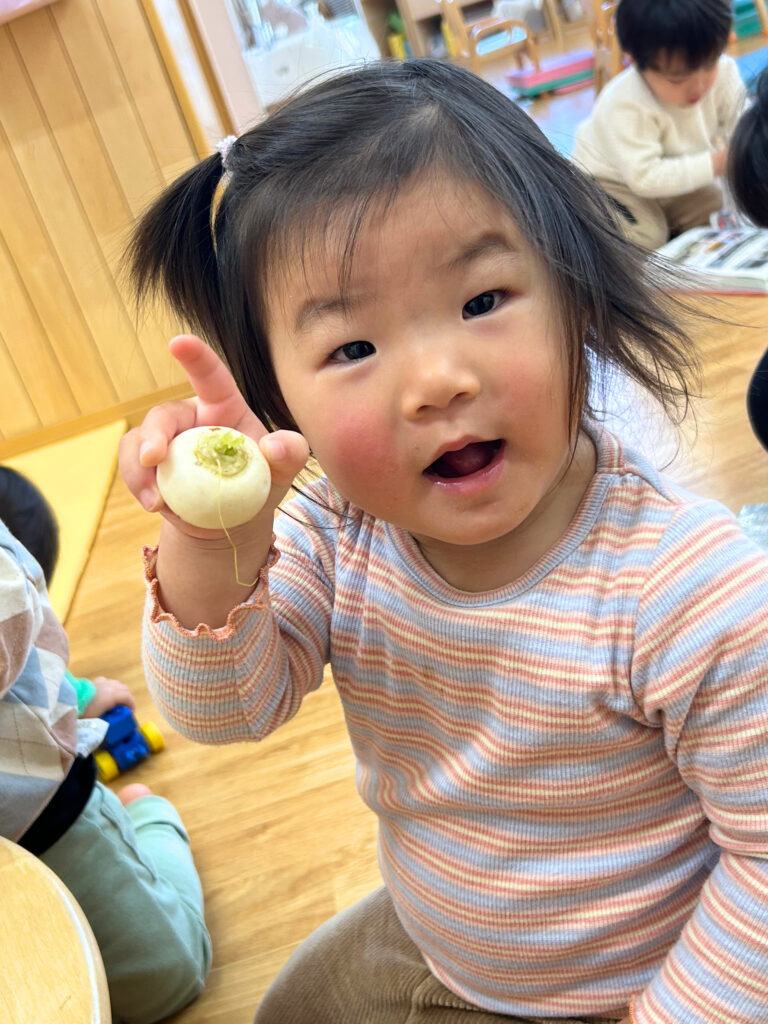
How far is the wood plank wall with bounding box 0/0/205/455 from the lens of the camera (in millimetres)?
2631

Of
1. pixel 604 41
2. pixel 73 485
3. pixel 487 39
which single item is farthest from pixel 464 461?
pixel 487 39

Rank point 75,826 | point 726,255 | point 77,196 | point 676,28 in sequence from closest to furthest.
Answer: point 75,826
point 726,255
point 676,28
point 77,196

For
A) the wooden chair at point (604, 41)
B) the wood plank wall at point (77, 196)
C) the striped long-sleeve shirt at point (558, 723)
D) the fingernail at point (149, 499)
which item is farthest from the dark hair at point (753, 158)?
the wooden chair at point (604, 41)

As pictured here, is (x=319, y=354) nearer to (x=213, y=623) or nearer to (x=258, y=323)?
(x=258, y=323)

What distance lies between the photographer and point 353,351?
1.92 ft

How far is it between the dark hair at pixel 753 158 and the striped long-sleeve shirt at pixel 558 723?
87 centimetres

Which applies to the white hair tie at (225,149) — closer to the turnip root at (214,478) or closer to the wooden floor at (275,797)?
the turnip root at (214,478)

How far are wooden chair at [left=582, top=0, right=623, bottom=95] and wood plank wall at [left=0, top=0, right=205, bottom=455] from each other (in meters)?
1.79

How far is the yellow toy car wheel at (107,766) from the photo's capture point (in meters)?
1.63

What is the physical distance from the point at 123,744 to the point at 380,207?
1.28 meters

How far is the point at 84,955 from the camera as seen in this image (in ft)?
1.71

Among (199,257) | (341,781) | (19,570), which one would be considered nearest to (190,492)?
(199,257)

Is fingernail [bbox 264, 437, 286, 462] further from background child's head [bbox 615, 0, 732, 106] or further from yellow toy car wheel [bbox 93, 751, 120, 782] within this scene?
background child's head [bbox 615, 0, 732, 106]

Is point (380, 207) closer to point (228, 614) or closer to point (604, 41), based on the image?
point (228, 614)
